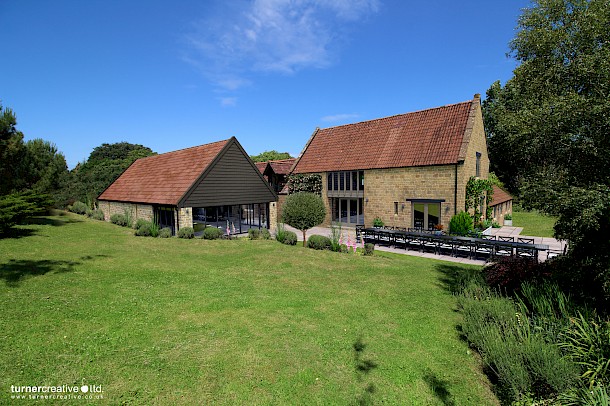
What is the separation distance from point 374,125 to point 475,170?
32.0ft

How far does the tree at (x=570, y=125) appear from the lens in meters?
6.29

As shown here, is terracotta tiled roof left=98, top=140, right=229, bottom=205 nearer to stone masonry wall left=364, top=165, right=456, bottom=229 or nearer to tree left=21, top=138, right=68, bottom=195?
tree left=21, top=138, right=68, bottom=195

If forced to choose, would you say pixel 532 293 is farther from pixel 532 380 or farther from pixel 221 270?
pixel 221 270

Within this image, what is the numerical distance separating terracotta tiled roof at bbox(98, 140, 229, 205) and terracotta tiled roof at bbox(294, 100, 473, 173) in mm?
10881

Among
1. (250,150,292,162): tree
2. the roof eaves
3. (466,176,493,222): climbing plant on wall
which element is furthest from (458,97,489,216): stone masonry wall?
(250,150,292,162): tree

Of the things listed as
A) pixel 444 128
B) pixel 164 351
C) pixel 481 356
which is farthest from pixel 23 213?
pixel 444 128

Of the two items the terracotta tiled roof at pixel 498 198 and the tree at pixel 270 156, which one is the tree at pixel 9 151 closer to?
the terracotta tiled roof at pixel 498 198

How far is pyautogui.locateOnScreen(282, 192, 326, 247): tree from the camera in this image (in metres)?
17.4

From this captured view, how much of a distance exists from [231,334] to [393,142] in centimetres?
2204

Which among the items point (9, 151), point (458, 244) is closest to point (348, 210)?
point (458, 244)

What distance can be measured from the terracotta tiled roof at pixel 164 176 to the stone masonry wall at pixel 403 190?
12.6 meters

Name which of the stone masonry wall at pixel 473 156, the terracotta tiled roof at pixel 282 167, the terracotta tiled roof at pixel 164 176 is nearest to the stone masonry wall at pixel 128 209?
the terracotta tiled roof at pixel 164 176

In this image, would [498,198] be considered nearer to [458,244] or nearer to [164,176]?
[458,244]

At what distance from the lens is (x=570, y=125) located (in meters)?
6.68
